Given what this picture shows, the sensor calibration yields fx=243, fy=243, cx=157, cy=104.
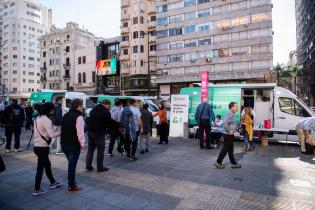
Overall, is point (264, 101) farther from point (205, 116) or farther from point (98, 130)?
point (98, 130)

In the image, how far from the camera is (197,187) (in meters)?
5.44

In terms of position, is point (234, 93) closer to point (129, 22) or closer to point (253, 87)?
point (253, 87)

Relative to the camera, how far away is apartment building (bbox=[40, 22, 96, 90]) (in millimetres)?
52156

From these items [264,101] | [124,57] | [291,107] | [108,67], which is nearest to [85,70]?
[108,67]

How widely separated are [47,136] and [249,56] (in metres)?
34.1

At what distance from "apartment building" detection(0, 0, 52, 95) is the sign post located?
83.8 metres

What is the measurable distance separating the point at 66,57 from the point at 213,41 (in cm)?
3423

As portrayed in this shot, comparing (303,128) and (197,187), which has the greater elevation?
(303,128)

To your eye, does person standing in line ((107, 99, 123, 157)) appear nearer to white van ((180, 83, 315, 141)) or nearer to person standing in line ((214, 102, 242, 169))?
person standing in line ((214, 102, 242, 169))

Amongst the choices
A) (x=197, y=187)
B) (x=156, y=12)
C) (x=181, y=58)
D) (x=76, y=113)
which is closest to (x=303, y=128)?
(x=197, y=187)

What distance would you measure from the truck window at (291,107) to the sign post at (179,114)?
14.9 feet

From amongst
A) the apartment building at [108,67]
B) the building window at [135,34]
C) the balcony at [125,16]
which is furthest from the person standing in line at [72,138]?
the balcony at [125,16]

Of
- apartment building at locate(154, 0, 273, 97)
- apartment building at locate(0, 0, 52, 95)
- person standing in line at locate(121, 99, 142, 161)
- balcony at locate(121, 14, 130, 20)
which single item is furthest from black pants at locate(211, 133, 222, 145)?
apartment building at locate(0, 0, 52, 95)

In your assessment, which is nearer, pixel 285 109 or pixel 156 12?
pixel 285 109
